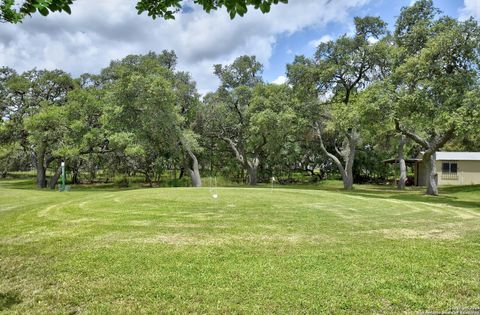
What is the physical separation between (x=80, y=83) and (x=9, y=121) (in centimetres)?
720

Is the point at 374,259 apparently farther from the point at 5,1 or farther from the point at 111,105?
the point at 111,105

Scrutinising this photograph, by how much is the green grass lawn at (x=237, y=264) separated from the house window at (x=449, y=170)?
75.7 ft

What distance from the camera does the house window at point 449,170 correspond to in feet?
94.4

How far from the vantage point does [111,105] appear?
22875 mm

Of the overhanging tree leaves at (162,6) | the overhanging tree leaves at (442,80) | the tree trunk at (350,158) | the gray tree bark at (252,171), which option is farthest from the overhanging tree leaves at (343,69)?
the overhanging tree leaves at (162,6)

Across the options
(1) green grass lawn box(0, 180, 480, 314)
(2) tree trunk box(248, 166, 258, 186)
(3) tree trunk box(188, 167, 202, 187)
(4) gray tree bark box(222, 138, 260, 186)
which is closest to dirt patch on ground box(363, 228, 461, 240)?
(1) green grass lawn box(0, 180, 480, 314)

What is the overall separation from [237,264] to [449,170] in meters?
29.7

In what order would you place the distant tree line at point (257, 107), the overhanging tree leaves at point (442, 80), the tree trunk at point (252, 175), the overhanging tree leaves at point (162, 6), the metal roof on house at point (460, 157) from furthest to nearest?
the tree trunk at point (252, 175) → the metal roof on house at point (460, 157) → the distant tree line at point (257, 107) → the overhanging tree leaves at point (442, 80) → the overhanging tree leaves at point (162, 6)

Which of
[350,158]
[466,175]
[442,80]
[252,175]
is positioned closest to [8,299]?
[442,80]

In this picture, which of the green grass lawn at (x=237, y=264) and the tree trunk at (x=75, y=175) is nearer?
the green grass lawn at (x=237, y=264)

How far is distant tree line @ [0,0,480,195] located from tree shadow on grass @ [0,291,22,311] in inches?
596

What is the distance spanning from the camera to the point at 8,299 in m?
3.91

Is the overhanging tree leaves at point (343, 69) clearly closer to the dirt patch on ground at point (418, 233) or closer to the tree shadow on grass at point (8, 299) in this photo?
the dirt patch on ground at point (418, 233)

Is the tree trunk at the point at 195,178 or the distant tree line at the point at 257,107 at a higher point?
the distant tree line at the point at 257,107
